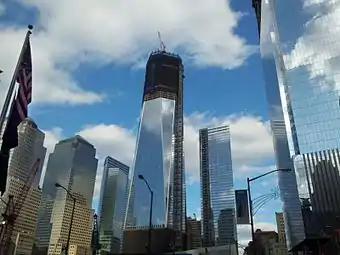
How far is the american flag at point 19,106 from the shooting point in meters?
23.3

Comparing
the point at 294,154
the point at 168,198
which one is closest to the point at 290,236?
the point at 294,154

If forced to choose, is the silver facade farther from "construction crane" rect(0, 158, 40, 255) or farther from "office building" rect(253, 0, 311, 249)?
"construction crane" rect(0, 158, 40, 255)

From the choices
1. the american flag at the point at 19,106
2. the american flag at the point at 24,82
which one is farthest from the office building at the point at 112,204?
the american flag at the point at 24,82

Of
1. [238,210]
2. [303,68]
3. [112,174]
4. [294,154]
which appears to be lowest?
[238,210]

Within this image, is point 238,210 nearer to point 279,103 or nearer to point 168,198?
point 279,103

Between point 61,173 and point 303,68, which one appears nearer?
point 303,68

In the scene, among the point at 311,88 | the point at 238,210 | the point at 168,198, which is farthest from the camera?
Answer: the point at 168,198

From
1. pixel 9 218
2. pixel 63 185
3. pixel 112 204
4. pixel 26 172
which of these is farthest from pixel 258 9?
pixel 9 218

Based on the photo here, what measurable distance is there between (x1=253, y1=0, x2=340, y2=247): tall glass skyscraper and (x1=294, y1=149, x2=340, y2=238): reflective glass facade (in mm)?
303

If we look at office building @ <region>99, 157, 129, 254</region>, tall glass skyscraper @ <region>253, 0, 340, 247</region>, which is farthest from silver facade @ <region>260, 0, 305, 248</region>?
office building @ <region>99, 157, 129, 254</region>

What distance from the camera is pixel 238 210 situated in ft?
104

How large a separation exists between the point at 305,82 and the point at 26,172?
326ft

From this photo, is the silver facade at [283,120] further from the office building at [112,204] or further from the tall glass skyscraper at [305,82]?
the office building at [112,204]

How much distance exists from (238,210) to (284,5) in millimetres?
124077
